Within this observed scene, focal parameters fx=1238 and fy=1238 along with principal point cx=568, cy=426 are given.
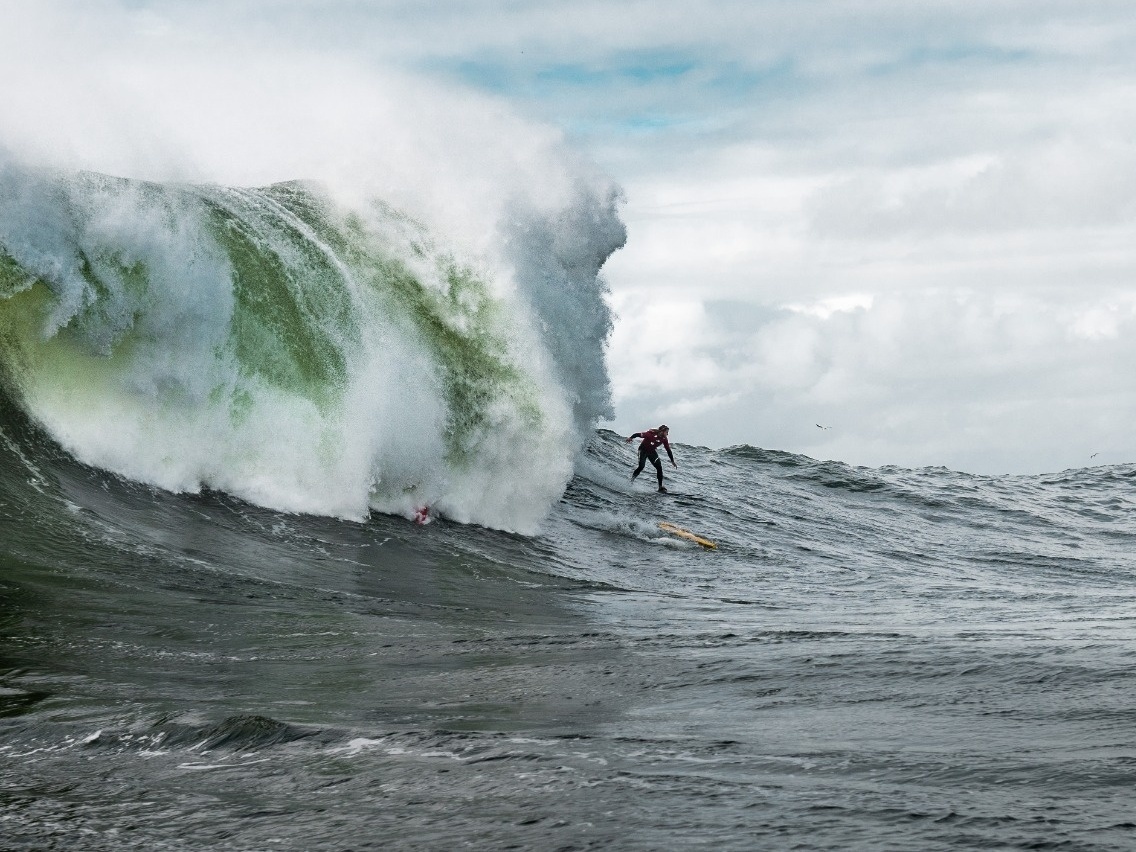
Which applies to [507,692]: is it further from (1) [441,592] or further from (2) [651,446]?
(2) [651,446]

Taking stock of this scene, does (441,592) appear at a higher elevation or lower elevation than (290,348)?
lower

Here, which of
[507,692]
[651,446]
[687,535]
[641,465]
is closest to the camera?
[507,692]

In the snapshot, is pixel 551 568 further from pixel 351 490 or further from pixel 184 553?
pixel 184 553

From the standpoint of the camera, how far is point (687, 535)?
16.2 meters

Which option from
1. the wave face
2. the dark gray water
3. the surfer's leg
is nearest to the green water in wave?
the wave face

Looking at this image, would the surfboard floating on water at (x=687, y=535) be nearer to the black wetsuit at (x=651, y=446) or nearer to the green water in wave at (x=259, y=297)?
the green water in wave at (x=259, y=297)

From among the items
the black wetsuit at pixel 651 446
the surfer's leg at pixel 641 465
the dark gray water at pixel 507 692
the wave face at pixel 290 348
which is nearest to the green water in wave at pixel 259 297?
the wave face at pixel 290 348

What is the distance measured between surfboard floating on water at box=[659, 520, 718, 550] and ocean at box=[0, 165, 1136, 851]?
0.16 meters

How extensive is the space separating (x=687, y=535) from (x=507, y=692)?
374 inches

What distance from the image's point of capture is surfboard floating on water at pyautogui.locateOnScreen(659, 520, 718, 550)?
15.9m

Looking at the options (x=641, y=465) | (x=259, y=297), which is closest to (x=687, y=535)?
(x=641, y=465)

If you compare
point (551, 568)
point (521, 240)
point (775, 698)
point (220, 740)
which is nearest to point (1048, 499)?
point (521, 240)

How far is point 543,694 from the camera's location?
6.86 m

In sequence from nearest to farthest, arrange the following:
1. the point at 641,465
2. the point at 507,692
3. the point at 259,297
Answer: the point at 507,692 → the point at 259,297 → the point at 641,465
